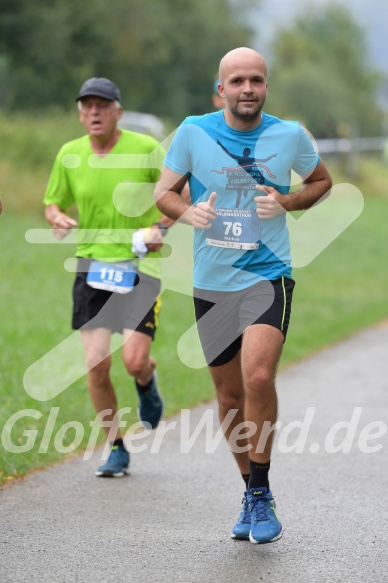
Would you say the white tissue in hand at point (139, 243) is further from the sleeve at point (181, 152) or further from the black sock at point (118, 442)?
the sleeve at point (181, 152)

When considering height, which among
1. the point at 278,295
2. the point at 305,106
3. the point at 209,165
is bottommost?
the point at 278,295

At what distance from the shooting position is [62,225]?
7.51 metres

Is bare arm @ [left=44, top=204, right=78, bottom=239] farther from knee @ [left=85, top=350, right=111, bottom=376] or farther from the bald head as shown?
the bald head

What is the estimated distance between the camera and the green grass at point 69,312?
9992 millimetres

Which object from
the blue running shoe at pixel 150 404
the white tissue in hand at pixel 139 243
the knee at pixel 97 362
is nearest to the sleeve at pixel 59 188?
the white tissue in hand at pixel 139 243

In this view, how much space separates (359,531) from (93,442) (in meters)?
3.19

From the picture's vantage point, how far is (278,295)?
19.6 ft

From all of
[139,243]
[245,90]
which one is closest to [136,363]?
[139,243]

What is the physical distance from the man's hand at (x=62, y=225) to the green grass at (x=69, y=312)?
4.88ft

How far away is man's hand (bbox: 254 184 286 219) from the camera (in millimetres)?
5801

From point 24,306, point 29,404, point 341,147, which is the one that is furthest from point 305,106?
point 29,404

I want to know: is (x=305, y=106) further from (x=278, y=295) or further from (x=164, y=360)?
(x=278, y=295)

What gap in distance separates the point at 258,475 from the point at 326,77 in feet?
273

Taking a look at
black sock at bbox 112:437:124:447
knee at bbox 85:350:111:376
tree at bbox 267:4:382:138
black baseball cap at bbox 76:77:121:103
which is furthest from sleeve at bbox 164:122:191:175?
tree at bbox 267:4:382:138
